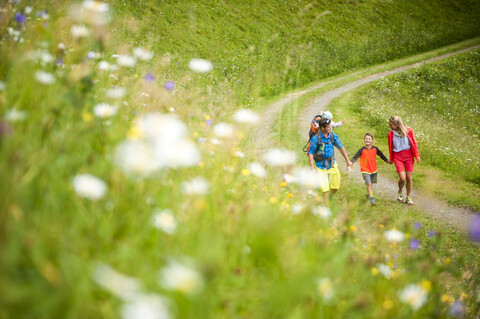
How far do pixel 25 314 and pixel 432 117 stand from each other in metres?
20.1

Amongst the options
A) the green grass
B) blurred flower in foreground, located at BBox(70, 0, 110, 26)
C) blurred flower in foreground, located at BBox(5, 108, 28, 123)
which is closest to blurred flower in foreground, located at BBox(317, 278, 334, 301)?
blurred flower in foreground, located at BBox(5, 108, 28, 123)

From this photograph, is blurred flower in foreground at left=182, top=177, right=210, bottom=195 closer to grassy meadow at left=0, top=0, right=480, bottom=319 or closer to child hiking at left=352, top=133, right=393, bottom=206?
grassy meadow at left=0, top=0, right=480, bottom=319

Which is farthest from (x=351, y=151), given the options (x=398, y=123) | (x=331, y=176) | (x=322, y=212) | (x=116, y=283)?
(x=116, y=283)

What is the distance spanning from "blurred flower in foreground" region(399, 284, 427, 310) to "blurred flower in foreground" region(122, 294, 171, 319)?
4.99 feet

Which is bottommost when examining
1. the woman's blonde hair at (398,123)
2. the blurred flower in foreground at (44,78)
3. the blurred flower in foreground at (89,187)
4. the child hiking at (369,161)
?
the child hiking at (369,161)

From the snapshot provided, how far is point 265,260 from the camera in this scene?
187 cm

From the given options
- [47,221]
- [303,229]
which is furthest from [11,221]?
[303,229]

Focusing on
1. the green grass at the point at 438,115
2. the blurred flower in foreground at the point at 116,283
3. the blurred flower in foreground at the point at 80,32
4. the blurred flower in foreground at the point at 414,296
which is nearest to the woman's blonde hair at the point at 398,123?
the green grass at the point at 438,115

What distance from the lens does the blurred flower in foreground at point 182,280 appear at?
3.99 ft

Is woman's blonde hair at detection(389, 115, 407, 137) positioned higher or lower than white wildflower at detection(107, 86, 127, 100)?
lower

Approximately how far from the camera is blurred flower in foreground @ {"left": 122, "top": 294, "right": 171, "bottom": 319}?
1112 millimetres

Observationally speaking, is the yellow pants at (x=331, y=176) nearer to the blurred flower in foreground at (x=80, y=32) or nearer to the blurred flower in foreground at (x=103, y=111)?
the blurred flower in foreground at (x=103, y=111)

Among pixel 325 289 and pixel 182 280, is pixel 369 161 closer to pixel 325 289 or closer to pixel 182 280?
pixel 325 289

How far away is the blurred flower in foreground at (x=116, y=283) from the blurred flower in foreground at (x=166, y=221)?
0.46 metres
